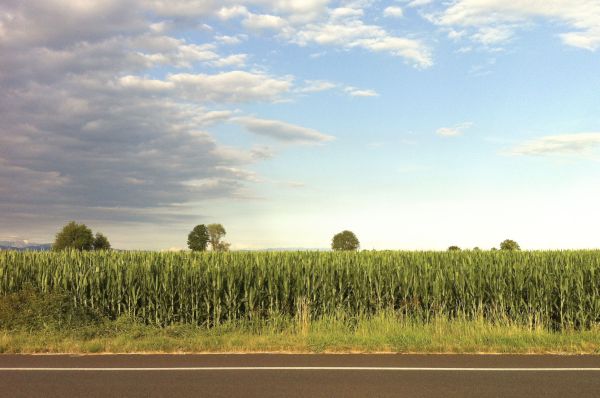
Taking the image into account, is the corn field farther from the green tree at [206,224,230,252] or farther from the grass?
the green tree at [206,224,230,252]

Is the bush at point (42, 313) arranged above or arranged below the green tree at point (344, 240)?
below

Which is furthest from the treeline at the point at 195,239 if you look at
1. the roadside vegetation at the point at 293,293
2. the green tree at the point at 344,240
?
the roadside vegetation at the point at 293,293

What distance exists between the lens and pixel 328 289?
18.2 metres

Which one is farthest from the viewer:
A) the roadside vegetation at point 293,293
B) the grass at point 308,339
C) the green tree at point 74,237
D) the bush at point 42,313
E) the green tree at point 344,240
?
the green tree at point 344,240

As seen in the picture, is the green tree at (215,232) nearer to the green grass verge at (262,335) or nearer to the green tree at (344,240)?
the green tree at (344,240)

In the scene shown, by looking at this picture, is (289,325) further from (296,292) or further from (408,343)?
(408,343)

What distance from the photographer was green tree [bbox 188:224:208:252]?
74.2 m

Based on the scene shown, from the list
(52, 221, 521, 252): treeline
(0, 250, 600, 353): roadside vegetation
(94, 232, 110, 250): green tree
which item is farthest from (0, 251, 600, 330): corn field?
(94, 232, 110, 250): green tree

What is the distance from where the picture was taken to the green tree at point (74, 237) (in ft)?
211

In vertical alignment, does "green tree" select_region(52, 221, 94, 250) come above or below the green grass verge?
above

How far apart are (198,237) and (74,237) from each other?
16960 mm

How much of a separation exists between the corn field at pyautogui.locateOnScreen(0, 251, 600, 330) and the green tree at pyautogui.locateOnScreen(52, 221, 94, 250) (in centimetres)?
4787
